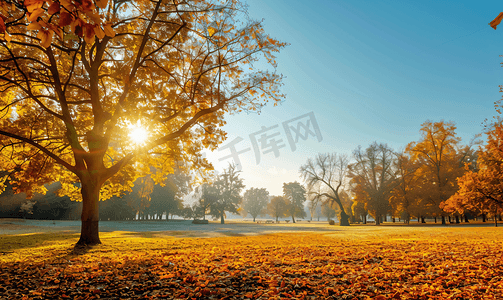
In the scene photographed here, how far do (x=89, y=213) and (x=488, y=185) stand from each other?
61.0 feet

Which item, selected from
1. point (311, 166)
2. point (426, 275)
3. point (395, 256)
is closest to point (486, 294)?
point (426, 275)

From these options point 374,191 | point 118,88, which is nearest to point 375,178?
point 374,191

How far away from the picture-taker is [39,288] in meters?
3.67

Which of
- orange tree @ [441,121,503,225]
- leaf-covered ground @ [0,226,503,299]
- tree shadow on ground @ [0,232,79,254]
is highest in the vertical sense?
orange tree @ [441,121,503,225]

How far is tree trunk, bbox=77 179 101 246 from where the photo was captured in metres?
8.80

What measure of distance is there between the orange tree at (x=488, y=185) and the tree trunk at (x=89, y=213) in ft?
55.6

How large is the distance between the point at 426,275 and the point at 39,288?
19.6 feet

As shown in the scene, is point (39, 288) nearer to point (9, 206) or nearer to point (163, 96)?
point (163, 96)

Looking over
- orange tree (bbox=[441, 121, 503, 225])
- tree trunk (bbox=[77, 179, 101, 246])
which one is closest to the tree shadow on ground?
tree trunk (bbox=[77, 179, 101, 246])

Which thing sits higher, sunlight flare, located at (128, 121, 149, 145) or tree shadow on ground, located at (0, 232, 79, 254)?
sunlight flare, located at (128, 121, 149, 145)

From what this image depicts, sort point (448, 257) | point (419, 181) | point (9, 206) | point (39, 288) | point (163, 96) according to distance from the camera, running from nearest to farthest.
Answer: point (39, 288)
point (448, 257)
point (163, 96)
point (9, 206)
point (419, 181)

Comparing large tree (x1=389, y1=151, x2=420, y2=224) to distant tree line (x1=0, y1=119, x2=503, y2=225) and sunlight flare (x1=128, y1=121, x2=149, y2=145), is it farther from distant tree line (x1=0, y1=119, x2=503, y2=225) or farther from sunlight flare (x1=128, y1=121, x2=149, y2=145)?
sunlight flare (x1=128, y1=121, x2=149, y2=145)

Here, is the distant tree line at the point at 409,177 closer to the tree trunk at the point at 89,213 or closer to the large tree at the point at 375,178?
the large tree at the point at 375,178

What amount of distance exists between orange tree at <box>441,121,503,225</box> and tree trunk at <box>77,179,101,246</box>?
667 inches
